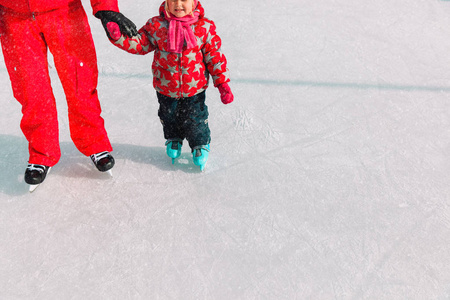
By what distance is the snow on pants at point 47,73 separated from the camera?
2.21 meters

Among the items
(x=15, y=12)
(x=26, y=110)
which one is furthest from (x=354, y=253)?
(x=15, y=12)

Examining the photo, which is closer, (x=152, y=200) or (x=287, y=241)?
(x=287, y=241)

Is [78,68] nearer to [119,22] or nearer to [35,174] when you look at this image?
[119,22]

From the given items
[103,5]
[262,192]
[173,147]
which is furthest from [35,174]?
[262,192]

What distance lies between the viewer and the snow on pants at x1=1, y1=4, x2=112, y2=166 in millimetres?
2213

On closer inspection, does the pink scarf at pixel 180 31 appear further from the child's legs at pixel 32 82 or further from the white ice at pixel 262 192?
the white ice at pixel 262 192

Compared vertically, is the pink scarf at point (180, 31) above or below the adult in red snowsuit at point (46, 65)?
above

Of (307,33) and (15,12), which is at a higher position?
(15,12)

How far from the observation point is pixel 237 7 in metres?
4.46

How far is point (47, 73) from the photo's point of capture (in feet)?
7.85

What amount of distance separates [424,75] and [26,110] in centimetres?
276

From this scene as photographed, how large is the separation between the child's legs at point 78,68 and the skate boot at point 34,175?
0.77 ft

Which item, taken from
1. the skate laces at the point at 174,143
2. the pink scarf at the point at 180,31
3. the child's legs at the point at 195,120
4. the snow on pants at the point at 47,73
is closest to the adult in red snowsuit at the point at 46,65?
the snow on pants at the point at 47,73

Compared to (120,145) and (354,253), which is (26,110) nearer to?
(120,145)
